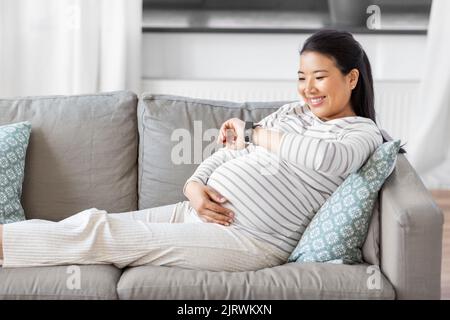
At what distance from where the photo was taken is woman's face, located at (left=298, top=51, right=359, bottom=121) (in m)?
2.00

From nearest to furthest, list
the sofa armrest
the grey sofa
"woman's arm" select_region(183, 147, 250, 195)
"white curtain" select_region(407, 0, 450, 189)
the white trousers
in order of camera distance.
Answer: the sofa armrest
the white trousers
"woman's arm" select_region(183, 147, 250, 195)
the grey sofa
"white curtain" select_region(407, 0, 450, 189)

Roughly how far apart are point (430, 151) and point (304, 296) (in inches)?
76.7

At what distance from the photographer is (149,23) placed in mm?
3379

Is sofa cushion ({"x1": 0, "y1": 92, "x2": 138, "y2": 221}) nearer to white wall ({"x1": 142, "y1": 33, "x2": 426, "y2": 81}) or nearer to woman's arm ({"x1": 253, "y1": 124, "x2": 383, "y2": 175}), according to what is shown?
woman's arm ({"x1": 253, "y1": 124, "x2": 383, "y2": 175})

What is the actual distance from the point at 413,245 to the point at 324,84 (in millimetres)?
494

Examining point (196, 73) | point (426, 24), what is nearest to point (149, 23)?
point (196, 73)

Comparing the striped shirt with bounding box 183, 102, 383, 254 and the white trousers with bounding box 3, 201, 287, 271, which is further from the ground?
the striped shirt with bounding box 183, 102, 383, 254

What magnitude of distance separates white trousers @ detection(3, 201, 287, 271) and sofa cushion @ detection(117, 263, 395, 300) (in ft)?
0.22

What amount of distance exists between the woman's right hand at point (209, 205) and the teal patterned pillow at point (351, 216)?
22cm

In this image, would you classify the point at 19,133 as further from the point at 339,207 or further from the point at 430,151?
the point at 430,151

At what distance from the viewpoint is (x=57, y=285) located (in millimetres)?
1814

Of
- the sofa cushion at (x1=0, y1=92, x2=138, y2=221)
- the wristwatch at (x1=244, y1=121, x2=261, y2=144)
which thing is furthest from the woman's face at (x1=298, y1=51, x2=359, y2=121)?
the sofa cushion at (x1=0, y1=92, x2=138, y2=221)

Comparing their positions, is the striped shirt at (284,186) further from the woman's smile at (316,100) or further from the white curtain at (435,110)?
the white curtain at (435,110)

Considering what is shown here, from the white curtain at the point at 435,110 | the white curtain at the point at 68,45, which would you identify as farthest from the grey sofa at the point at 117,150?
the white curtain at the point at 435,110
